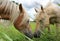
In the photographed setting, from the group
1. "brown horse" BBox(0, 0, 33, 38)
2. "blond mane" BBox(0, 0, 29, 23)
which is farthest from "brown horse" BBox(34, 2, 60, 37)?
"blond mane" BBox(0, 0, 29, 23)

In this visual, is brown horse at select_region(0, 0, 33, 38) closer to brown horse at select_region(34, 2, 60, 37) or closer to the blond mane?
the blond mane

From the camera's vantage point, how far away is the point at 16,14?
10.9 ft

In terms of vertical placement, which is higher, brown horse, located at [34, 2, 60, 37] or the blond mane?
the blond mane

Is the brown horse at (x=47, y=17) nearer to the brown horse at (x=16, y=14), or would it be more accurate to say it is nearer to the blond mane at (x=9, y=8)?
the brown horse at (x=16, y=14)

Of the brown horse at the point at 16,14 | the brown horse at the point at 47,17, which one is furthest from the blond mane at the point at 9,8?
the brown horse at the point at 47,17

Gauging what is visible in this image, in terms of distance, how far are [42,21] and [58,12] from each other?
2.14 ft

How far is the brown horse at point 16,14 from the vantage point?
9.65ft

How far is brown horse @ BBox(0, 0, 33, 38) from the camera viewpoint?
2942 mm

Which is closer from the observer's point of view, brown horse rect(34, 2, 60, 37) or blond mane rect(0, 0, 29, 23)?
blond mane rect(0, 0, 29, 23)

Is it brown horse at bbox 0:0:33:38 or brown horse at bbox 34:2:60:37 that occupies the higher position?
brown horse at bbox 0:0:33:38

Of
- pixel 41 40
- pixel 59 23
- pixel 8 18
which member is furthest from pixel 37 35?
pixel 8 18

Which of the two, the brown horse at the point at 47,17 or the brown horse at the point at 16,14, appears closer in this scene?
the brown horse at the point at 16,14

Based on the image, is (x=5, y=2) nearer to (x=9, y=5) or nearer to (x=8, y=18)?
(x=9, y=5)

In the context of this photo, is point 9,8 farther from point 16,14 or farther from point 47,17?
point 47,17
